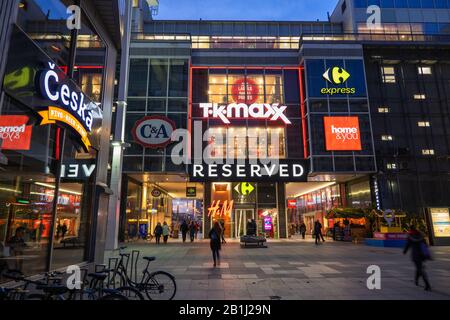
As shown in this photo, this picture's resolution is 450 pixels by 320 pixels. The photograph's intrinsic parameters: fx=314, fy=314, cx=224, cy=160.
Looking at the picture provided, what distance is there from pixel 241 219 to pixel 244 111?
10.6m

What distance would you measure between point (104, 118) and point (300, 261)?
10.9m

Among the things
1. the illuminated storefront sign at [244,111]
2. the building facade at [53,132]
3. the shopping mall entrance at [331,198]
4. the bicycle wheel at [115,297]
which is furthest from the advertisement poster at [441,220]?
the bicycle wheel at [115,297]

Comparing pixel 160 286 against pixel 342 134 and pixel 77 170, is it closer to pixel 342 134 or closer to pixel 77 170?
pixel 77 170

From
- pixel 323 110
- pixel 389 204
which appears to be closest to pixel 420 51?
pixel 323 110

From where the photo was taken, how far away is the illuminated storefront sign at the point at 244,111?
2941cm

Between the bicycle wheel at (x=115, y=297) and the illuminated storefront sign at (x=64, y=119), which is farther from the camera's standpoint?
the illuminated storefront sign at (x=64, y=119)

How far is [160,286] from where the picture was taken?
7.92m

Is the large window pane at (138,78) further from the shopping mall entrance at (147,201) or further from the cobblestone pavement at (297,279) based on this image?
the cobblestone pavement at (297,279)

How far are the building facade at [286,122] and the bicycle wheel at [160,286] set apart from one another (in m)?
19.0

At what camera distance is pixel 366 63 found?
30719 millimetres

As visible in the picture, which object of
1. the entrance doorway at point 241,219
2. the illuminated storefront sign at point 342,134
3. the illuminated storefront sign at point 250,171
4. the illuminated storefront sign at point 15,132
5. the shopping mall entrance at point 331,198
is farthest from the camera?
the entrance doorway at point 241,219

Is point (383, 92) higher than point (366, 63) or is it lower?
lower

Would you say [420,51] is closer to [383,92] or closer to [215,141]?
[383,92]

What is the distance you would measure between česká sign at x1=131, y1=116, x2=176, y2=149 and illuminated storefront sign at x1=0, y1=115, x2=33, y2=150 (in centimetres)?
1974
